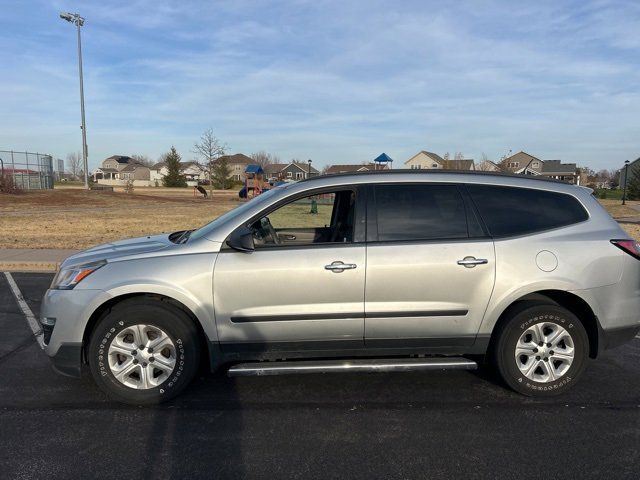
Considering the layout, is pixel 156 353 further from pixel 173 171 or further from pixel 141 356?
pixel 173 171

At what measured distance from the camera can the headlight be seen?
372cm

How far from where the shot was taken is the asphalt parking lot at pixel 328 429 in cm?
296

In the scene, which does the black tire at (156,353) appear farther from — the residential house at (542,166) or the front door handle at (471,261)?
the residential house at (542,166)

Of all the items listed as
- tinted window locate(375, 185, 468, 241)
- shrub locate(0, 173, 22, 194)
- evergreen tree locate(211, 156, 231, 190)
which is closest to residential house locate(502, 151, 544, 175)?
evergreen tree locate(211, 156, 231, 190)

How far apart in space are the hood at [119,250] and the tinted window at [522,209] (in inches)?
99.7

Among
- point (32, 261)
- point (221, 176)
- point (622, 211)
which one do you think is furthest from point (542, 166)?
point (32, 261)

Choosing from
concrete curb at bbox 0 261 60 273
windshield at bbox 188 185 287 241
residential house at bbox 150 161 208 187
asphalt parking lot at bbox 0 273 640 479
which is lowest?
asphalt parking lot at bbox 0 273 640 479

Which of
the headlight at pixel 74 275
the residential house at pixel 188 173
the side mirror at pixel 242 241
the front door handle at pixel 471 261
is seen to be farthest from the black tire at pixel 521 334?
the residential house at pixel 188 173

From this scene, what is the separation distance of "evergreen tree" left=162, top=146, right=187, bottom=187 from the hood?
7001cm

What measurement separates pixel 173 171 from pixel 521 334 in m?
72.4

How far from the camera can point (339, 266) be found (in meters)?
→ 3.67

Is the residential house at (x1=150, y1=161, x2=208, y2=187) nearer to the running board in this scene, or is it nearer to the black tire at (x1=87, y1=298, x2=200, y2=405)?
the black tire at (x1=87, y1=298, x2=200, y2=405)

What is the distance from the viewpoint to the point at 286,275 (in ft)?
12.0

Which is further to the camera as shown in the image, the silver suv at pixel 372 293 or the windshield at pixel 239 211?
the windshield at pixel 239 211
